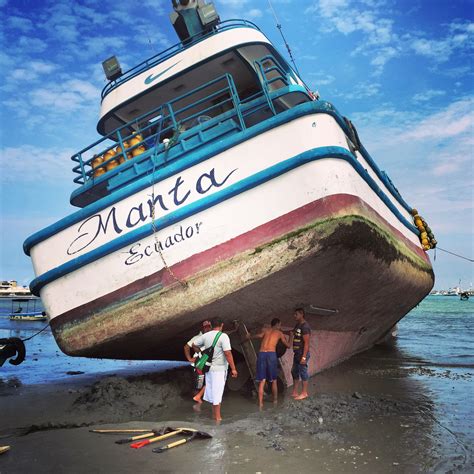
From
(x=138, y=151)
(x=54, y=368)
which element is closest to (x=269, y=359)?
(x=138, y=151)

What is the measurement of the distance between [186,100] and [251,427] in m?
5.67

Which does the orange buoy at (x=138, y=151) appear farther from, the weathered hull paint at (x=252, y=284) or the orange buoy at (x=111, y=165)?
the weathered hull paint at (x=252, y=284)

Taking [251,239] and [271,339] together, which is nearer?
[251,239]

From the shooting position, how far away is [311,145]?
525 centimetres

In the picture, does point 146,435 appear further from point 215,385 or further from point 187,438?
point 215,385

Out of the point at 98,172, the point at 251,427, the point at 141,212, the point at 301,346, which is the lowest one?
the point at 251,427

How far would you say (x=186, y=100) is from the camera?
7992 millimetres

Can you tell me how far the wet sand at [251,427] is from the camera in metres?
3.66

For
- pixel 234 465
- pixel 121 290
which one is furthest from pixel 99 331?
pixel 234 465

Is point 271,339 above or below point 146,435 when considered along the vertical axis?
above

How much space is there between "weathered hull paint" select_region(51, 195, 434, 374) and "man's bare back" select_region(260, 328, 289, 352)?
22cm

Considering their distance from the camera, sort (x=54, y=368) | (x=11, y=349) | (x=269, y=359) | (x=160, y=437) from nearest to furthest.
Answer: (x=160, y=437) → (x=269, y=359) → (x=11, y=349) → (x=54, y=368)

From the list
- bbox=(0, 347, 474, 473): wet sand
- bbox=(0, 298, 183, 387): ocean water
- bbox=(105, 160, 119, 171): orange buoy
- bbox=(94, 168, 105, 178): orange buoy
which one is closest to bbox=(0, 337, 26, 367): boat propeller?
bbox=(0, 347, 474, 473): wet sand

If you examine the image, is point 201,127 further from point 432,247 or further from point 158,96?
point 432,247
